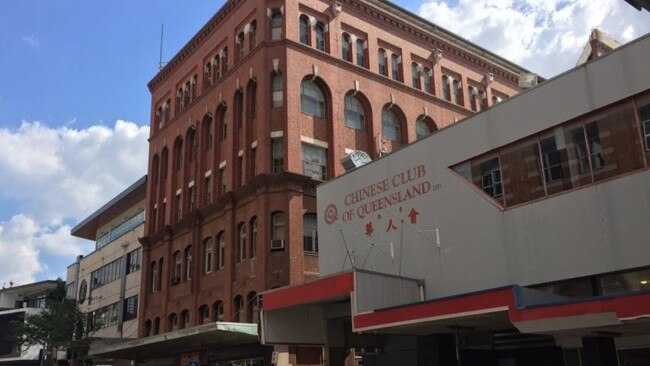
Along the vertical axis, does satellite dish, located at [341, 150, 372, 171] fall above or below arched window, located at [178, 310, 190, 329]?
above

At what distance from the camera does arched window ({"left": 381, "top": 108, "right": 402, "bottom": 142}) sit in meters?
39.0

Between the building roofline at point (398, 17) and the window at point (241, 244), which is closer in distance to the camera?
the window at point (241, 244)

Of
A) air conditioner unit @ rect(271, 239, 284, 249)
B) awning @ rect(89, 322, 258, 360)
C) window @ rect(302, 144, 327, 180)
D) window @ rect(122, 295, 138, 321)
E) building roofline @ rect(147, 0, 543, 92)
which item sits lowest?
awning @ rect(89, 322, 258, 360)

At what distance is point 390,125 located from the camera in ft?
130

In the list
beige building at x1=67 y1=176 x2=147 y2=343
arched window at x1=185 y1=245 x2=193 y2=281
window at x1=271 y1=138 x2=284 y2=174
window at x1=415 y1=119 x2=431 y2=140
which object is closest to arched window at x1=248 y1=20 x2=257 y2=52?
window at x1=271 y1=138 x2=284 y2=174

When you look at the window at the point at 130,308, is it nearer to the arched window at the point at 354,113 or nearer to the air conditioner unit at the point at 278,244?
the air conditioner unit at the point at 278,244

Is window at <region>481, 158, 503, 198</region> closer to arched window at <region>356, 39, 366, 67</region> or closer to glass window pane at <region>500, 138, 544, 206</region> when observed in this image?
glass window pane at <region>500, 138, 544, 206</region>

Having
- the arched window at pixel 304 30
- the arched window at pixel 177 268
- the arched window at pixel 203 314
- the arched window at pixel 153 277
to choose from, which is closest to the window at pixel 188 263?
the arched window at pixel 177 268

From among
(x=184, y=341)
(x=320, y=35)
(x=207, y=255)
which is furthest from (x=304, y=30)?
(x=184, y=341)

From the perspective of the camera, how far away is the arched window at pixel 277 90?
1382 inches

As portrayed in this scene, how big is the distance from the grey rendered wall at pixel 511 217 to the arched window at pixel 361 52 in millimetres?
16582

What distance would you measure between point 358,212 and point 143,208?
3309 centimetres

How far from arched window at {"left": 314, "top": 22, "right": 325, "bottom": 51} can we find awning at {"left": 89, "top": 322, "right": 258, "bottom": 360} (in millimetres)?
17045

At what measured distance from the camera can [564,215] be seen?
17.2 meters
